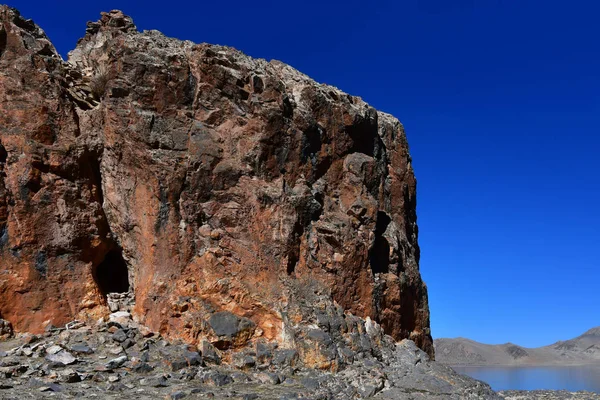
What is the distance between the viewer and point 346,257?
17.6 metres

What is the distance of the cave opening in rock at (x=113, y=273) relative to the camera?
1845cm

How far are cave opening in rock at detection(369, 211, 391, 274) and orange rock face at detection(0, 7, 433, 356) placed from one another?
0.38 ft

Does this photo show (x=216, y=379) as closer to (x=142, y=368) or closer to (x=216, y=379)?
(x=216, y=379)

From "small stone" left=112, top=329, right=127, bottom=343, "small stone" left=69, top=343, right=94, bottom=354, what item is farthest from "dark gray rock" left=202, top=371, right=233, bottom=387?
"small stone" left=69, top=343, right=94, bottom=354

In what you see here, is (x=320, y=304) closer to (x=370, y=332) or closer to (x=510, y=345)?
(x=370, y=332)

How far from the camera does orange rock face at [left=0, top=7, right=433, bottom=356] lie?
50.9 ft

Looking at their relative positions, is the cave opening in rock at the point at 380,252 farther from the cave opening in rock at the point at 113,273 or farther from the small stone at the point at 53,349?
the small stone at the point at 53,349

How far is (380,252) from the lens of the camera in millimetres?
19688

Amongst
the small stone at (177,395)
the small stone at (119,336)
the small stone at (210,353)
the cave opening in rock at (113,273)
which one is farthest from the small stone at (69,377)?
the cave opening in rock at (113,273)

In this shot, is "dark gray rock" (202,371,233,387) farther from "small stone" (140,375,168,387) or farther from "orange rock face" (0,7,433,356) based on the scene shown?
"orange rock face" (0,7,433,356)

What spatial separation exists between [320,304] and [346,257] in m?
2.23

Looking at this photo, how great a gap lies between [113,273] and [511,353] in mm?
171001

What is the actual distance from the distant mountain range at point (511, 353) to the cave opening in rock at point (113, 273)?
5248 inches

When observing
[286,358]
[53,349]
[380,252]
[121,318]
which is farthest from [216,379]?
[380,252]
